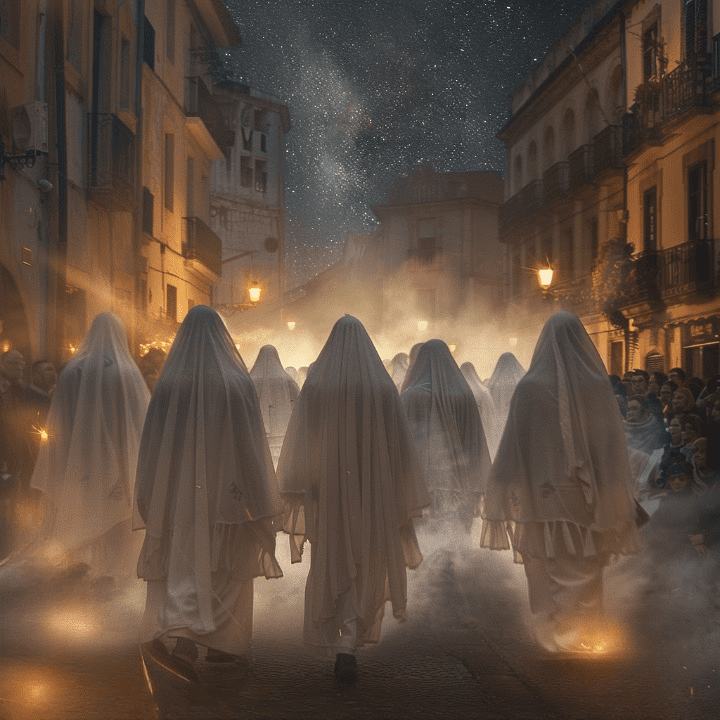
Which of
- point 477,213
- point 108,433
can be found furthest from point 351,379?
point 477,213

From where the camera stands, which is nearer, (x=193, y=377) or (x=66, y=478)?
(x=193, y=377)

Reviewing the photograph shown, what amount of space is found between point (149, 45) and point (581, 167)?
13.1 metres

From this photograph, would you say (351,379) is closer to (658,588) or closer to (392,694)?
(392,694)

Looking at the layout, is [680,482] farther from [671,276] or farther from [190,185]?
[190,185]

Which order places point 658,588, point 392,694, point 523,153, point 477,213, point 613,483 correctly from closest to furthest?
point 392,694 < point 613,483 < point 658,588 < point 523,153 < point 477,213

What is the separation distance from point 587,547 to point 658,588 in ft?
6.91

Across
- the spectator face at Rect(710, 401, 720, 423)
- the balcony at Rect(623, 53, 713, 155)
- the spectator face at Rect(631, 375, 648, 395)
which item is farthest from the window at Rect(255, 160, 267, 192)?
the spectator face at Rect(710, 401, 720, 423)

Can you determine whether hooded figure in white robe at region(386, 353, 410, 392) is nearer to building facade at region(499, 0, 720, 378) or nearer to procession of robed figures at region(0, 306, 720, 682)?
building facade at region(499, 0, 720, 378)

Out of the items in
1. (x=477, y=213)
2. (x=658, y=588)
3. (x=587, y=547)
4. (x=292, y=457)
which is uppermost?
(x=477, y=213)

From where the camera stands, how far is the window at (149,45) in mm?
22000

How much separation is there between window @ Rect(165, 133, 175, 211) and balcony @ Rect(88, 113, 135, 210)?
6.38 metres

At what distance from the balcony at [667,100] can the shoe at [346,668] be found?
18168 mm

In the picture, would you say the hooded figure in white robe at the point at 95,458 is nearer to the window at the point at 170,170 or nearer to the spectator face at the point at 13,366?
the spectator face at the point at 13,366

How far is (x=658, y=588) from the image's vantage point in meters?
8.48
